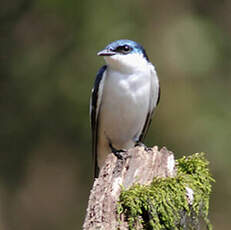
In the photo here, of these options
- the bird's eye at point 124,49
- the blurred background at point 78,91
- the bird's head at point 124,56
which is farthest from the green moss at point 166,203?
the blurred background at point 78,91

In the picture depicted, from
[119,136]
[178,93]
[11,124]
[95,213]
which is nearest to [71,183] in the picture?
[11,124]

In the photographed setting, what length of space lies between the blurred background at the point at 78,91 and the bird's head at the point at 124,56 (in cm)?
326

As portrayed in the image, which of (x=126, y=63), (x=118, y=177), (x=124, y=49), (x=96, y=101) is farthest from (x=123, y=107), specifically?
(x=118, y=177)

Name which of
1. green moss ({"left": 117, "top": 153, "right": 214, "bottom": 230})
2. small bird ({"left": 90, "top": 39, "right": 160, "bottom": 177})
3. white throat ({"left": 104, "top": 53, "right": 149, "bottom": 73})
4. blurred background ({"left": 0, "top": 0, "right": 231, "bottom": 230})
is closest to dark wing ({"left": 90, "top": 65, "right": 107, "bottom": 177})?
small bird ({"left": 90, "top": 39, "right": 160, "bottom": 177})

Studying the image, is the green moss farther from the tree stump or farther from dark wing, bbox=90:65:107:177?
dark wing, bbox=90:65:107:177

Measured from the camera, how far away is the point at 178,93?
1073 cm

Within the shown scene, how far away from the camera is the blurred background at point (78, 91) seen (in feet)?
35.0

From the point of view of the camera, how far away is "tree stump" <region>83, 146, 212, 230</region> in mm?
4664

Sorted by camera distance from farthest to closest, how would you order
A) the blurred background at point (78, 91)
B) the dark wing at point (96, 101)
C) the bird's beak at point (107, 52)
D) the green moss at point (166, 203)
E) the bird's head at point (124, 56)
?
the blurred background at point (78, 91) → the dark wing at point (96, 101) → the bird's head at point (124, 56) → the bird's beak at point (107, 52) → the green moss at point (166, 203)

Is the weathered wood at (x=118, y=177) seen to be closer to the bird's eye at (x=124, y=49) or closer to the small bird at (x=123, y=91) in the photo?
the small bird at (x=123, y=91)

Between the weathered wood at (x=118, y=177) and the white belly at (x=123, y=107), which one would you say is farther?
the white belly at (x=123, y=107)

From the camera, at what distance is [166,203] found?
4855mm

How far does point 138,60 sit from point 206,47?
399 centimetres

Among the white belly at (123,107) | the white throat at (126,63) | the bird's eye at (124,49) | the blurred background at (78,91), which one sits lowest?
the white belly at (123,107)
